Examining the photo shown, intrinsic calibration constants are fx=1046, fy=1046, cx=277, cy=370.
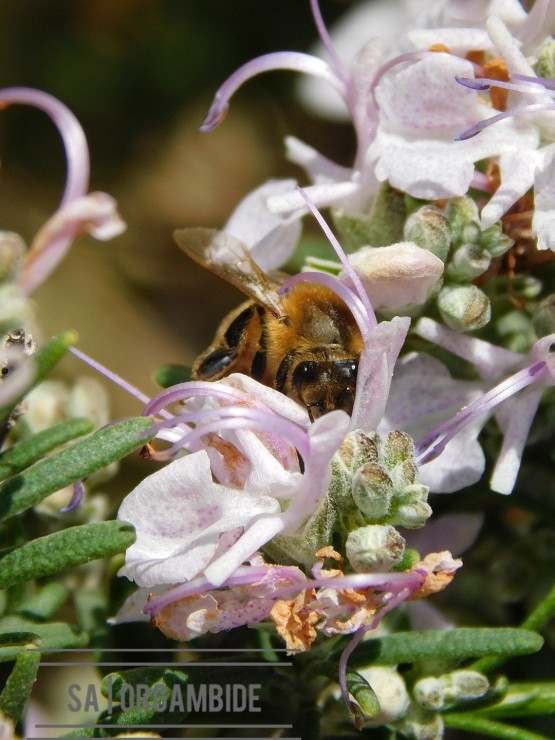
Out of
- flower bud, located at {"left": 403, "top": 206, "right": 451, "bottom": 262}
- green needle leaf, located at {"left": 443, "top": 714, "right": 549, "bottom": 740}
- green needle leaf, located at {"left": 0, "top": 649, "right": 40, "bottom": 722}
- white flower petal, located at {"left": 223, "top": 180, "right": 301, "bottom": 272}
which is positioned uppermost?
white flower petal, located at {"left": 223, "top": 180, "right": 301, "bottom": 272}

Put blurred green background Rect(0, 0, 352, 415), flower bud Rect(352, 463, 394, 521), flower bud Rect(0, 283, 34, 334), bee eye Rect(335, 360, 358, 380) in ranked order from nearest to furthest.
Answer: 1. flower bud Rect(0, 283, 34, 334)
2. flower bud Rect(352, 463, 394, 521)
3. bee eye Rect(335, 360, 358, 380)
4. blurred green background Rect(0, 0, 352, 415)

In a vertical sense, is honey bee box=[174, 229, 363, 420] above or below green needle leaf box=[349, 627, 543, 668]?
above

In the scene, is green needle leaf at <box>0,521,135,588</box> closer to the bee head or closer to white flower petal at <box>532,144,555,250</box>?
the bee head

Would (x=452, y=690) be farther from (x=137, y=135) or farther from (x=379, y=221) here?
(x=137, y=135)

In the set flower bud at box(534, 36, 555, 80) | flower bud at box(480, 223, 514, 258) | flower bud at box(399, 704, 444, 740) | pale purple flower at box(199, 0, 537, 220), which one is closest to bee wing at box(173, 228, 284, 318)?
pale purple flower at box(199, 0, 537, 220)

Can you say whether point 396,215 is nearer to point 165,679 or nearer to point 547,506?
point 547,506

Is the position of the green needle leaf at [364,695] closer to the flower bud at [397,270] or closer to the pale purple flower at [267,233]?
the flower bud at [397,270]
